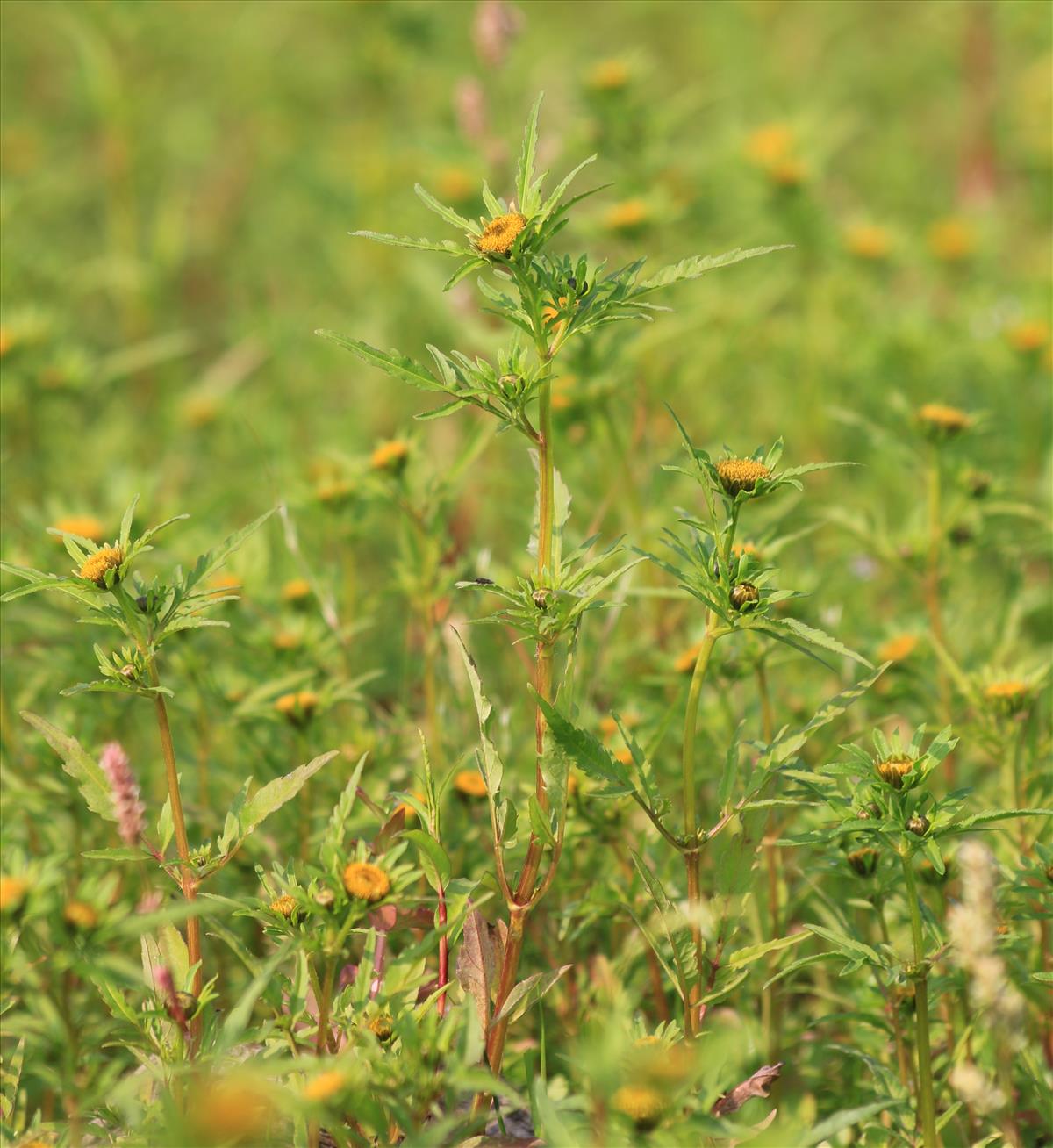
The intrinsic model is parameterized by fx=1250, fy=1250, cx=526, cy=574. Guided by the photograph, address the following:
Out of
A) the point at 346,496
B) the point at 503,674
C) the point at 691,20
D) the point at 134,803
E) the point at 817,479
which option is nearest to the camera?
the point at 134,803

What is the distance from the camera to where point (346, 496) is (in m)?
2.46

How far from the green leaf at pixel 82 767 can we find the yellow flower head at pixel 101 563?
218 millimetres

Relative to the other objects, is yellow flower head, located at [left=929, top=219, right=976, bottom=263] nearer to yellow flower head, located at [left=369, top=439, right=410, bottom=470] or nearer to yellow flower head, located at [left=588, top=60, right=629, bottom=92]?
yellow flower head, located at [left=588, top=60, right=629, bottom=92]

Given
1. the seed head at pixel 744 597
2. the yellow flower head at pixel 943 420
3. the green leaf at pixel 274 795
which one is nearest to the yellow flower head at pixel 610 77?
the yellow flower head at pixel 943 420

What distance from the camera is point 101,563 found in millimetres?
1509

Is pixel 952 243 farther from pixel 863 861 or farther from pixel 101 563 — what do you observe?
pixel 101 563

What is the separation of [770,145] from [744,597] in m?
2.43

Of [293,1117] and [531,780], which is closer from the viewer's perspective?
[293,1117]

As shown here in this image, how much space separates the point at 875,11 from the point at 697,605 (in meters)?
4.97

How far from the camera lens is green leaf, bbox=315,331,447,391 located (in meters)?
1.43

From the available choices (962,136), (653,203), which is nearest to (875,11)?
(962,136)

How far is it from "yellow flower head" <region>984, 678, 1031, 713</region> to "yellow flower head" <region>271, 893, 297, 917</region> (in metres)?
1.10

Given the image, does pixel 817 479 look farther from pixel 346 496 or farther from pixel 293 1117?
pixel 293 1117

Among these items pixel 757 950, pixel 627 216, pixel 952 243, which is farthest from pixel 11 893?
pixel 952 243
